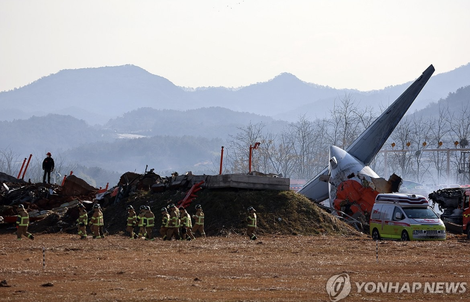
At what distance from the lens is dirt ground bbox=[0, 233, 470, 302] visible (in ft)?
54.4

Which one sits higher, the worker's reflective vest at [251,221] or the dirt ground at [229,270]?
the worker's reflective vest at [251,221]

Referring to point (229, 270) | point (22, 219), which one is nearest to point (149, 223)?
point (22, 219)

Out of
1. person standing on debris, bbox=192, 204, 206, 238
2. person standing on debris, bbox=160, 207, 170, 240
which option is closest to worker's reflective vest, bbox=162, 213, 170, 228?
person standing on debris, bbox=160, 207, 170, 240

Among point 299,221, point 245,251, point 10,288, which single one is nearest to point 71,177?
point 299,221

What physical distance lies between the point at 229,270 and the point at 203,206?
1650 centimetres

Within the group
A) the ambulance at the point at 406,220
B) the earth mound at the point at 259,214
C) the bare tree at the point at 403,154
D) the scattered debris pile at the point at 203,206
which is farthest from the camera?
the bare tree at the point at 403,154

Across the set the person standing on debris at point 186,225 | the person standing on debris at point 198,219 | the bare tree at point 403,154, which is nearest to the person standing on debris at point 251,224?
the person standing on debris at point 198,219

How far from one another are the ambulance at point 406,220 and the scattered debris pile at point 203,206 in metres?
3.37

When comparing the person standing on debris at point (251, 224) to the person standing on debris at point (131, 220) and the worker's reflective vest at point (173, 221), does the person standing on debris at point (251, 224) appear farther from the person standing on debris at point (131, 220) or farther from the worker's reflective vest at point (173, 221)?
the person standing on debris at point (131, 220)

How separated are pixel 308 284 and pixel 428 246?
1260 cm

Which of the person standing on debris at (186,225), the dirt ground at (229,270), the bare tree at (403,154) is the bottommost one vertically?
the dirt ground at (229,270)

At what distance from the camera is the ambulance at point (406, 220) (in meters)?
32.4

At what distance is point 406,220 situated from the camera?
3272cm

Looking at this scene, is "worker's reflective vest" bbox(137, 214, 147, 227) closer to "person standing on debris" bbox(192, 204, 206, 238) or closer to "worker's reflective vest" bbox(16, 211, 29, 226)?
"person standing on debris" bbox(192, 204, 206, 238)
